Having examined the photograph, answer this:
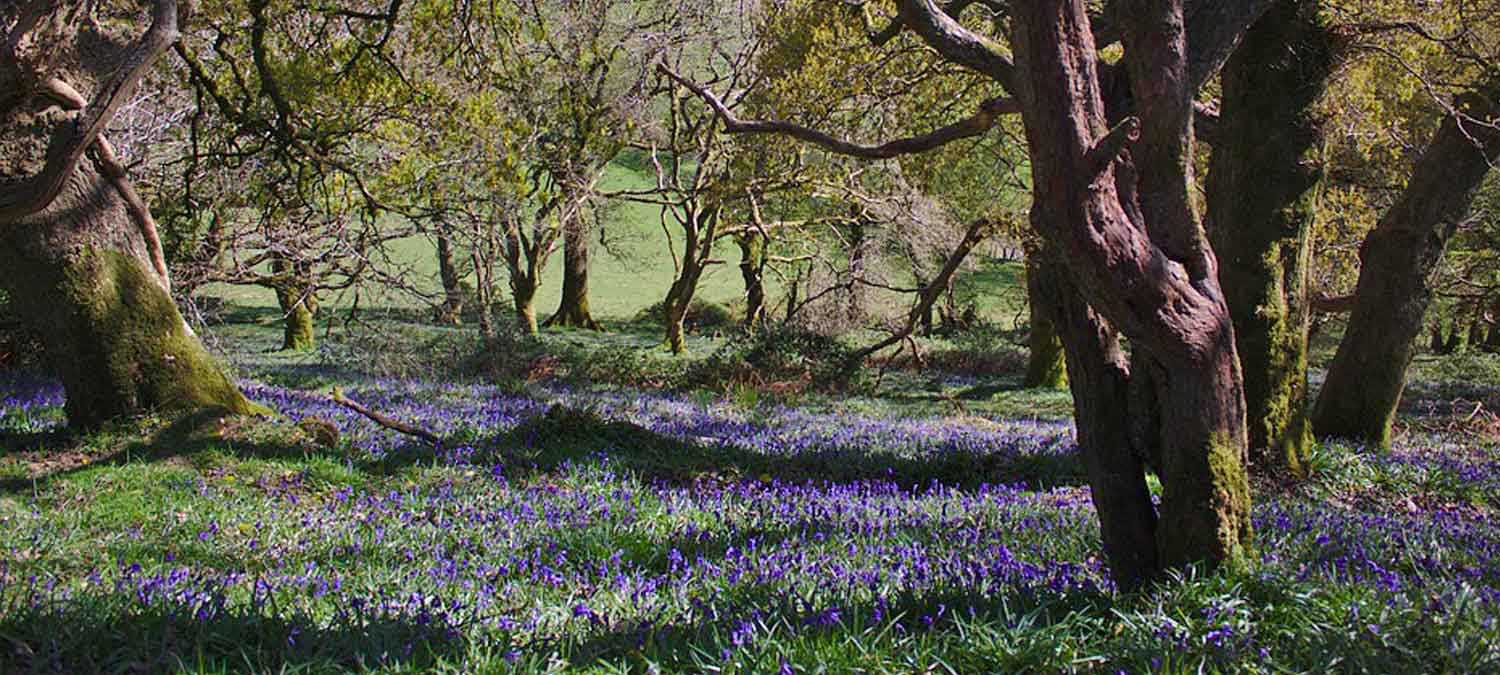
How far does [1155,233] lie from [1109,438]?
882 millimetres

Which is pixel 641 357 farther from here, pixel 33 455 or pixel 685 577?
pixel 685 577

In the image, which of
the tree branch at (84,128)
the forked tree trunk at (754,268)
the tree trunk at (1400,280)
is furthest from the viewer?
the forked tree trunk at (754,268)

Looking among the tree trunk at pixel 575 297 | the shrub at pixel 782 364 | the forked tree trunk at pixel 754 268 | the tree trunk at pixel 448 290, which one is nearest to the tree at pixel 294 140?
the tree trunk at pixel 448 290

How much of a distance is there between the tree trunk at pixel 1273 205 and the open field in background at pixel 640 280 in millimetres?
21199

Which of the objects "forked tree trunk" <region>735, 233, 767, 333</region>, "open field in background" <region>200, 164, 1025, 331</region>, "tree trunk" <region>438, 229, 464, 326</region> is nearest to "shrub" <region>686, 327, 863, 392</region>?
"tree trunk" <region>438, 229, 464, 326</region>

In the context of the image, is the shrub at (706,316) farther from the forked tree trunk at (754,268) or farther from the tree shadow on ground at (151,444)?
the tree shadow on ground at (151,444)

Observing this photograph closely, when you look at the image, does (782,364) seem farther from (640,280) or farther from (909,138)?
(640,280)

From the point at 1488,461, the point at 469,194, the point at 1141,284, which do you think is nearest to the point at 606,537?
the point at 1141,284

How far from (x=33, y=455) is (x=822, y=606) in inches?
230

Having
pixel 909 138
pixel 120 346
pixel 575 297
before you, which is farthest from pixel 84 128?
pixel 575 297

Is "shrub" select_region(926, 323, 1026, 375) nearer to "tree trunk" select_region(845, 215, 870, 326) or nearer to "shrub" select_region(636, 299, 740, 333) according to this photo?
"tree trunk" select_region(845, 215, 870, 326)

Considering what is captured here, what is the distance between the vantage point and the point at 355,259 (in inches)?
372

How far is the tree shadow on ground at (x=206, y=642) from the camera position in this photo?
2.76m

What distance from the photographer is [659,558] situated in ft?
15.2
